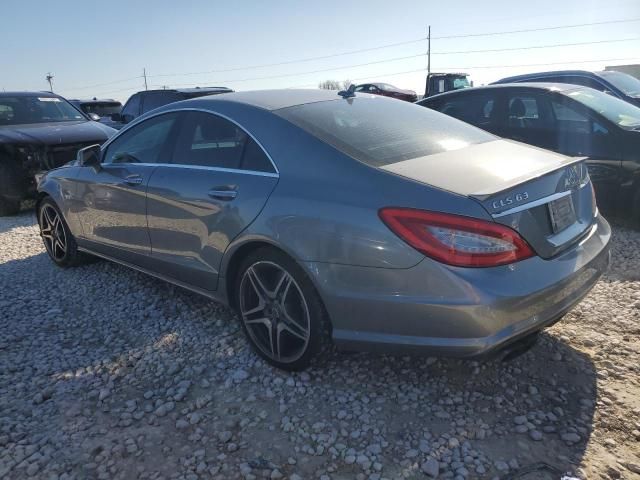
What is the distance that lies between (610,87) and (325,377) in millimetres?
7980

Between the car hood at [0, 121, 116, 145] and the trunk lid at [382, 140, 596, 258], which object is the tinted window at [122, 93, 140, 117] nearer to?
the car hood at [0, 121, 116, 145]

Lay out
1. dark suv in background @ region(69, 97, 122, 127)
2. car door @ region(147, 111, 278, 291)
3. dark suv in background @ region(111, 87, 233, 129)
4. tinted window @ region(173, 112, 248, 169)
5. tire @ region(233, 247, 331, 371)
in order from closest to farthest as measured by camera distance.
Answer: tire @ region(233, 247, 331, 371) < car door @ region(147, 111, 278, 291) < tinted window @ region(173, 112, 248, 169) < dark suv in background @ region(111, 87, 233, 129) < dark suv in background @ region(69, 97, 122, 127)

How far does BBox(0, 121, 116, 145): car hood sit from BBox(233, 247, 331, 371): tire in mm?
5685

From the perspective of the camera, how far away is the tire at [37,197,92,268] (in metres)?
4.98

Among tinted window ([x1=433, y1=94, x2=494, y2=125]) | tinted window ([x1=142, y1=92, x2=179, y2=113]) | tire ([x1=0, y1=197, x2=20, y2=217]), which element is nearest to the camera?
tinted window ([x1=433, y1=94, x2=494, y2=125])

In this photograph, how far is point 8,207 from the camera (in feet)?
25.4

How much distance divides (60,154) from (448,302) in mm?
6939

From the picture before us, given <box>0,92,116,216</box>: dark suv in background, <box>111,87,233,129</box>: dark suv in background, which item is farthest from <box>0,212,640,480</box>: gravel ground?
<box>111,87,233,129</box>: dark suv in background

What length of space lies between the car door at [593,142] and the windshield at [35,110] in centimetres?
740

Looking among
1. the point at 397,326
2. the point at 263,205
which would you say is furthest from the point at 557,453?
the point at 263,205

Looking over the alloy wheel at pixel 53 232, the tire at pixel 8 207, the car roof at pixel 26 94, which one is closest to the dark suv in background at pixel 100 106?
the car roof at pixel 26 94

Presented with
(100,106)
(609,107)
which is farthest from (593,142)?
(100,106)

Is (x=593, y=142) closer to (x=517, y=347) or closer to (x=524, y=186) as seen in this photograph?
(x=524, y=186)

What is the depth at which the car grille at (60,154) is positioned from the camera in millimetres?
7465
